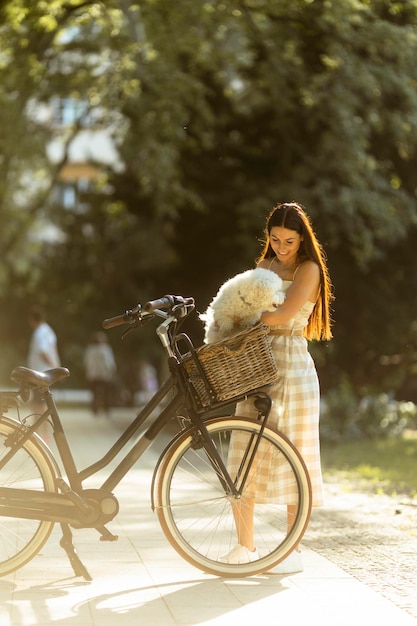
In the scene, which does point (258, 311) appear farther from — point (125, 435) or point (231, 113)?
point (231, 113)

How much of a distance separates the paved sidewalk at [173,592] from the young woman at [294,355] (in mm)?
303

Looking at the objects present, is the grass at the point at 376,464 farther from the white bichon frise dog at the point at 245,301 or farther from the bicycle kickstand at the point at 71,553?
the bicycle kickstand at the point at 71,553

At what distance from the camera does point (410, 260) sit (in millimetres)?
19062

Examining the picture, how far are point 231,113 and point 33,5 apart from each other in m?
4.64

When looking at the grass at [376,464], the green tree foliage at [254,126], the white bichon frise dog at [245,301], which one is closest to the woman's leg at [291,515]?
the white bichon frise dog at [245,301]

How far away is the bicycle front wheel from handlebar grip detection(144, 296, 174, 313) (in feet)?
2.02

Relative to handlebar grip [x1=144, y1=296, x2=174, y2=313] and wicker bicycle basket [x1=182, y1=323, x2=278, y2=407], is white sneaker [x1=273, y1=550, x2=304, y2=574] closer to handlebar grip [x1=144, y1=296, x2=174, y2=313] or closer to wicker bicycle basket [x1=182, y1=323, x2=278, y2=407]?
wicker bicycle basket [x1=182, y1=323, x2=278, y2=407]

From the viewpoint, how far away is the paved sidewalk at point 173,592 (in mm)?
5199

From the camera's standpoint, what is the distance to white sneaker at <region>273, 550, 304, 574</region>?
621 cm

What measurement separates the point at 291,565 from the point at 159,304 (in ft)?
4.92

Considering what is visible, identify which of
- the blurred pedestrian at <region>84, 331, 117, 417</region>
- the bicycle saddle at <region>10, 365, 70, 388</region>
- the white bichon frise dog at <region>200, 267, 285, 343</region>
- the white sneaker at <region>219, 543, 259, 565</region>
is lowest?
the blurred pedestrian at <region>84, 331, 117, 417</region>

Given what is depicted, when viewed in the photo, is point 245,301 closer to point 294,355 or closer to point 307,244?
point 294,355

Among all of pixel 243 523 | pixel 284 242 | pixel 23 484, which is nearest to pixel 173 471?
pixel 243 523

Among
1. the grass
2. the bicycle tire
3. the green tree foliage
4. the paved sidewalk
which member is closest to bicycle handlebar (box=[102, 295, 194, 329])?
the bicycle tire
